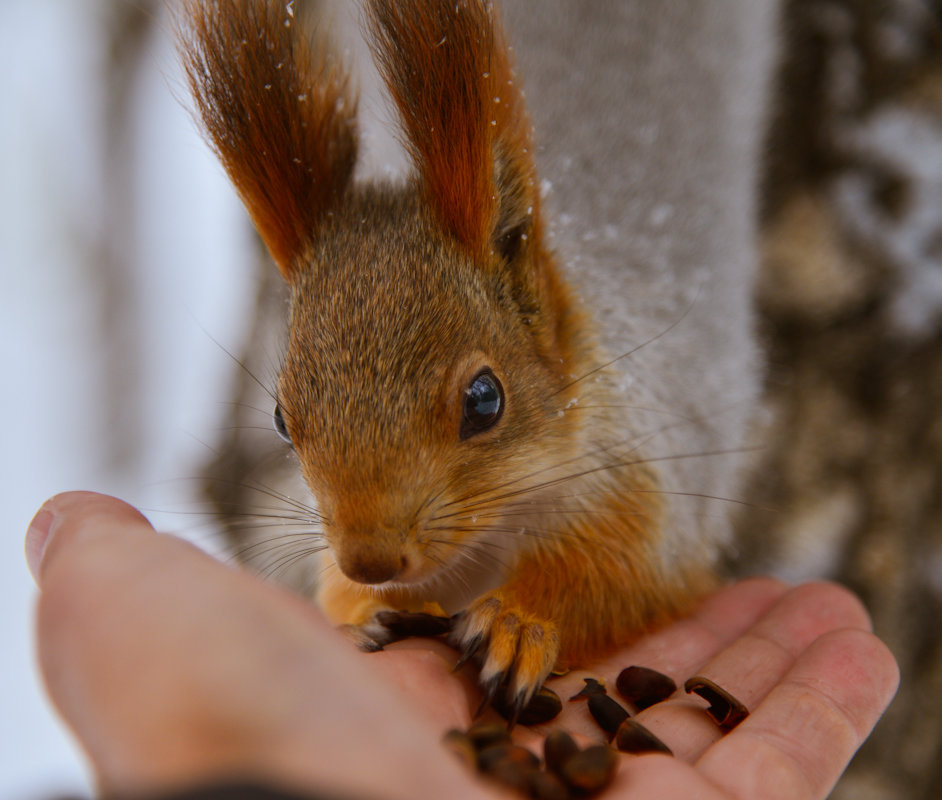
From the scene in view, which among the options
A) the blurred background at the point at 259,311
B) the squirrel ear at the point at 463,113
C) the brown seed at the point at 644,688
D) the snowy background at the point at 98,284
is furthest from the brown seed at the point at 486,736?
the snowy background at the point at 98,284

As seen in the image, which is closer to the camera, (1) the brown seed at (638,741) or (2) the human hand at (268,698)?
(2) the human hand at (268,698)

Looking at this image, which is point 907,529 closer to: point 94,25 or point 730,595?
point 730,595

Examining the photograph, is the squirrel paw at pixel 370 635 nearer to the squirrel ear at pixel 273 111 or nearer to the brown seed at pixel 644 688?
the brown seed at pixel 644 688

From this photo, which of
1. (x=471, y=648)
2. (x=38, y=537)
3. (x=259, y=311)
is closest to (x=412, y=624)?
(x=471, y=648)

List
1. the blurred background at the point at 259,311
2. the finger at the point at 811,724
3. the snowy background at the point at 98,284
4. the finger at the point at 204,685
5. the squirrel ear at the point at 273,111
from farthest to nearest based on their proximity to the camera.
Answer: the snowy background at the point at 98,284, the blurred background at the point at 259,311, the squirrel ear at the point at 273,111, the finger at the point at 811,724, the finger at the point at 204,685

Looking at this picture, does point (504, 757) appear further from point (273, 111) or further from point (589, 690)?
point (273, 111)

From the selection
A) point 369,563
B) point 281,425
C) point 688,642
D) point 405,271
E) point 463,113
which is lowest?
point 688,642
